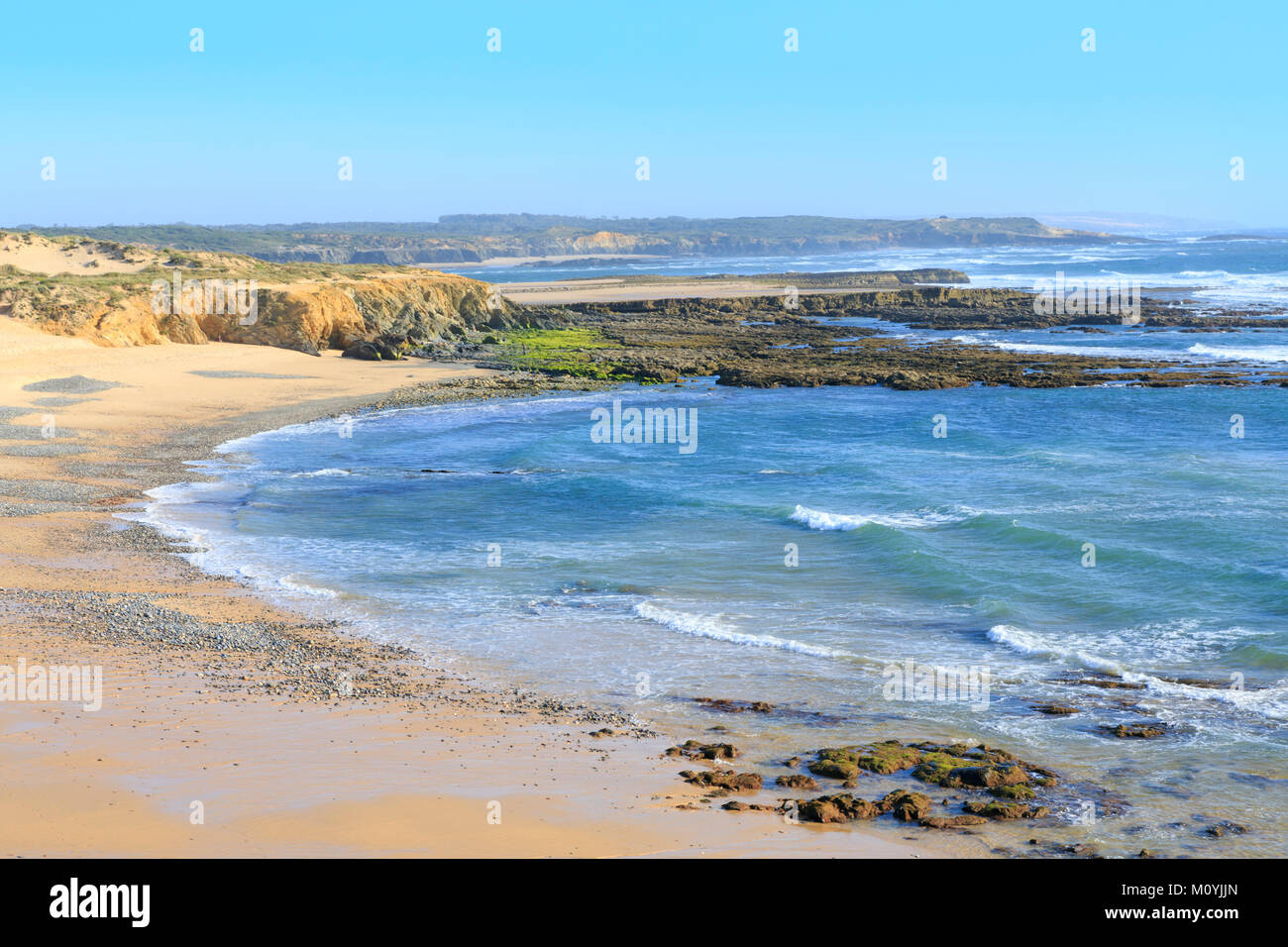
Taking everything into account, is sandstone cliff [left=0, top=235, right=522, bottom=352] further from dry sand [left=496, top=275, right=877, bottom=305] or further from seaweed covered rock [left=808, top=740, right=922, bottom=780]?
seaweed covered rock [left=808, top=740, right=922, bottom=780]

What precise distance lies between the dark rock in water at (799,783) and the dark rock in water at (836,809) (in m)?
0.36

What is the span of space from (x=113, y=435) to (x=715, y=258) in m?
158

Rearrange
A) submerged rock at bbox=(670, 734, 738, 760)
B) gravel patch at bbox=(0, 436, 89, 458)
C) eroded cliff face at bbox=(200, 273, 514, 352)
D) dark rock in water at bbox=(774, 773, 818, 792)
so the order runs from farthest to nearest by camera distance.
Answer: eroded cliff face at bbox=(200, 273, 514, 352) < gravel patch at bbox=(0, 436, 89, 458) < submerged rock at bbox=(670, 734, 738, 760) < dark rock in water at bbox=(774, 773, 818, 792)

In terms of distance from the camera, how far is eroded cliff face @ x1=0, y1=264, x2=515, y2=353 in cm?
3675

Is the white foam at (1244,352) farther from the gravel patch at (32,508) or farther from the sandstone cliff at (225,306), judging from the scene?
the gravel patch at (32,508)

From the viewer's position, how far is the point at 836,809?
8.09 meters

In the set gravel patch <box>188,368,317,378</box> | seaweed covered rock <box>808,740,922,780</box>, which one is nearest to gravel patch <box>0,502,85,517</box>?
seaweed covered rock <box>808,740,922,780</box>

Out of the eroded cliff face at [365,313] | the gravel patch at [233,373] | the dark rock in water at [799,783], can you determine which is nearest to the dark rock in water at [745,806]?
the dark rock in water at [799,783]

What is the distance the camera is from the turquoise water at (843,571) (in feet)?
33.9

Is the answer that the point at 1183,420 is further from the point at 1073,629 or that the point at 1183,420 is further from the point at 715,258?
the point at 715,258

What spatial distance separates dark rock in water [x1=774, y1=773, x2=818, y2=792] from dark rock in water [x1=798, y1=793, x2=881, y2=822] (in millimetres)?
356

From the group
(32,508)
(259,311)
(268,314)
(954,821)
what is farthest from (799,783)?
(259,311)

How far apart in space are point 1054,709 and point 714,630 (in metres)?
4.17
